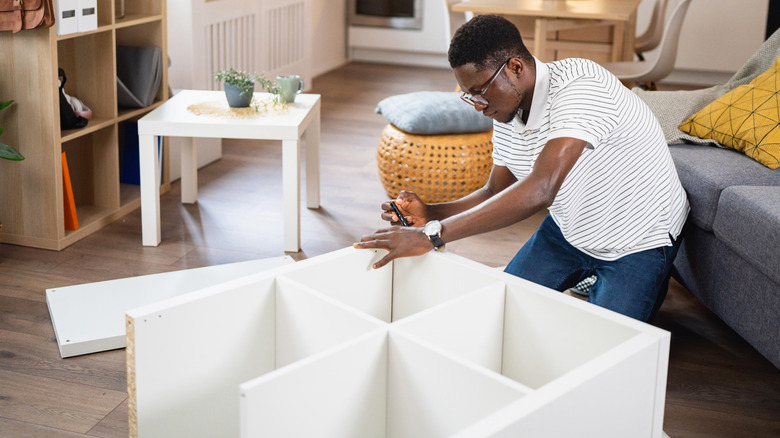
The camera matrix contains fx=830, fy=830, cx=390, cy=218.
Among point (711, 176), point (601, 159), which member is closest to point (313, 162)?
point (711, 176)

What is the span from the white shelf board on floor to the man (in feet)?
3.12

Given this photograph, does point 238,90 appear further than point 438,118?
No

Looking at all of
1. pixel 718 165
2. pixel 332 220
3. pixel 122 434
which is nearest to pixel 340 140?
pixel 332 220

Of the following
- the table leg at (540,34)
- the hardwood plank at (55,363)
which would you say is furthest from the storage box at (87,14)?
the table leg at (540,34)

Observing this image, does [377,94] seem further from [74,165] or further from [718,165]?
[718,165]

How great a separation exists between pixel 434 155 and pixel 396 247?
1.77m

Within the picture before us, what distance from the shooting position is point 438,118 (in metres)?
3.32

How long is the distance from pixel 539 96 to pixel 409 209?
0.37m

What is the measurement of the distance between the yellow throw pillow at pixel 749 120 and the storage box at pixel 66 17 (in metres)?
2.06

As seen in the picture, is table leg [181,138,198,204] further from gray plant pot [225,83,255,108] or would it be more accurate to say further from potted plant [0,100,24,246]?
potted plant [0,100,24,246]

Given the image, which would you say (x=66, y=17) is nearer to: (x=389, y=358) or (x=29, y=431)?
(x=29, y=431)

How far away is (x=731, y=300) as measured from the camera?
2.15 m

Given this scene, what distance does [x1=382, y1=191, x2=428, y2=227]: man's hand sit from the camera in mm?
1788

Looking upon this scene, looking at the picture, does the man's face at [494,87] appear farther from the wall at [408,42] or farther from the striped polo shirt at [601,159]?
the wall at [408,42]
